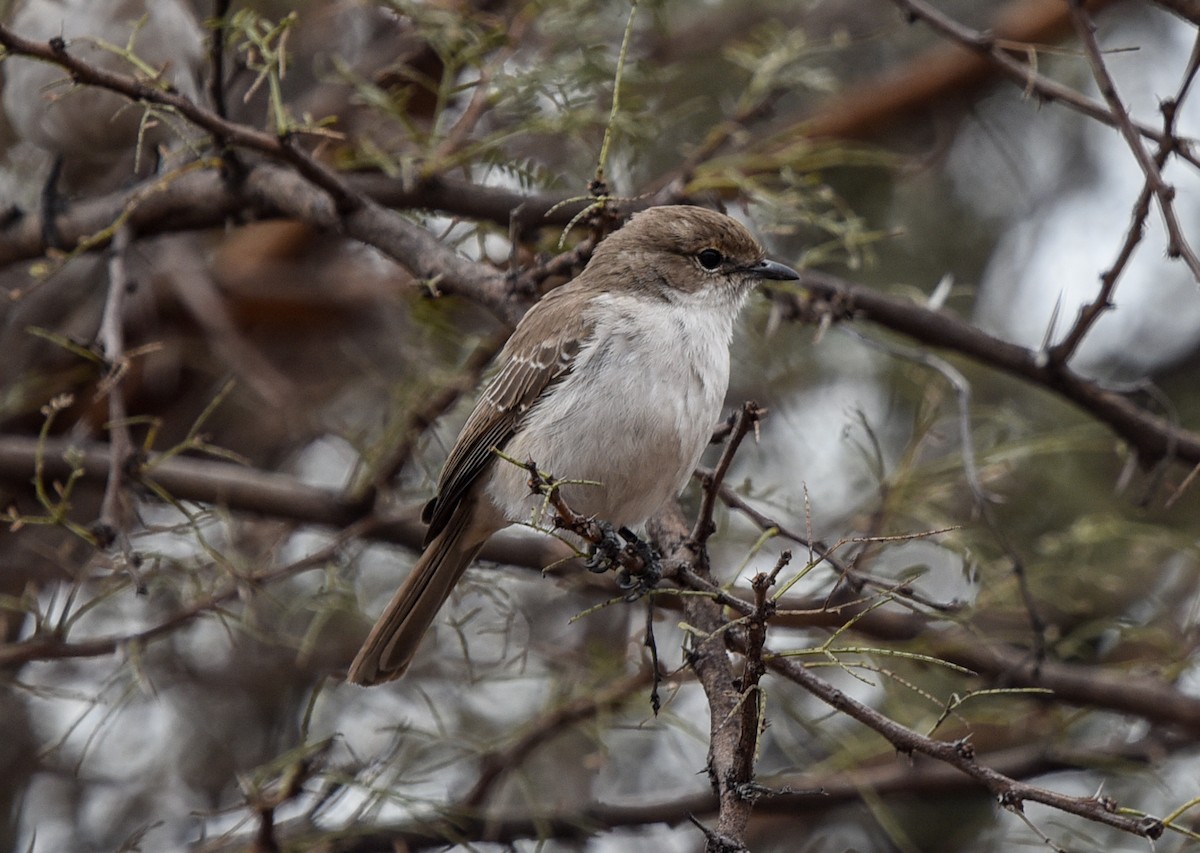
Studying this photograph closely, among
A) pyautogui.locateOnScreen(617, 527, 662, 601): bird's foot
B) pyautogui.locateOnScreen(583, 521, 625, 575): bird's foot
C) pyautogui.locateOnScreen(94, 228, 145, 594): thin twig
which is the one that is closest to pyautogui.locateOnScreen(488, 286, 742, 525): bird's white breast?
pyautogui.locateOnScreen(617, 527, 662, 601): bird's foot

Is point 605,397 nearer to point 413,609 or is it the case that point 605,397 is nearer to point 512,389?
point 512,389

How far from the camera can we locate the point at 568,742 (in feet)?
20.7

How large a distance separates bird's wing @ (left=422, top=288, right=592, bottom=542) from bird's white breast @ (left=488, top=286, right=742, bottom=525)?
5 cm

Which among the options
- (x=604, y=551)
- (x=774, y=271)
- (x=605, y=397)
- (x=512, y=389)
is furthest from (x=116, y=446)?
(x=774, y=271)

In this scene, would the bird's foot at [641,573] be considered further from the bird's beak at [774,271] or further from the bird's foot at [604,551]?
the bird's beak at [774,271]

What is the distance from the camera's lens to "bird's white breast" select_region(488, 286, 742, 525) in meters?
3.51

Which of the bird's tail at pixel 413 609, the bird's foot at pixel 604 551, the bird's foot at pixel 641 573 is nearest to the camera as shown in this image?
the bird's foot at pixel 604 551

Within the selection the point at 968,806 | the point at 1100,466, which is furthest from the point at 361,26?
the point at 968,806

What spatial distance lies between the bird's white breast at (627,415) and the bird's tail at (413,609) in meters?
0.28

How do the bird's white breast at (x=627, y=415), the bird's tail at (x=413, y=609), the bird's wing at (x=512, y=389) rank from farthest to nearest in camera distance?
the bird's tail at (x=413, y=609), the bird's wing at (x=512, y=389), the bird's white breast at (x=627, y=415)

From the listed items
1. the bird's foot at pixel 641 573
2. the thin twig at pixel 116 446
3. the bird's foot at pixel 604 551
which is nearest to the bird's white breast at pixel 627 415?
the bird's foot at pixel 641 573

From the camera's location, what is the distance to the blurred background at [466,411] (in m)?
4.29

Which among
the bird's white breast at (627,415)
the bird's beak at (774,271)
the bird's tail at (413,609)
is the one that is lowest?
the bird's tail at (413,609)

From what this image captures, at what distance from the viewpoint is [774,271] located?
3992 millimetres
